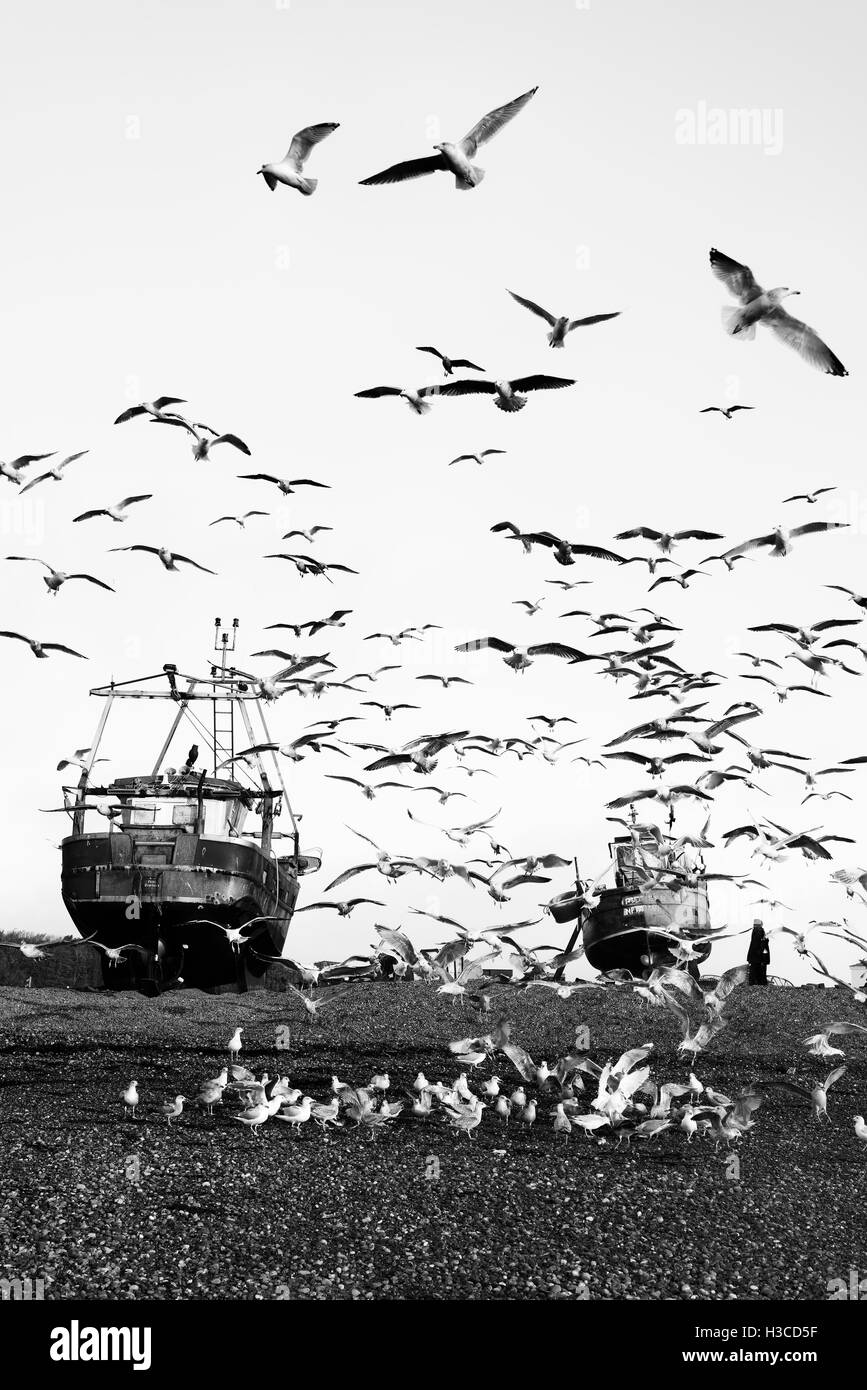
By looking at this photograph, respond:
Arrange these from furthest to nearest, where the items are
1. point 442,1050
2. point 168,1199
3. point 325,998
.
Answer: point 325,998, point 442,1050, point 168,1199

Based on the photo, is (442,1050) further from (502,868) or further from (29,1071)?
(29,1071)

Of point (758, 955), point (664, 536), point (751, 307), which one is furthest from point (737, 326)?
point (758, 955)

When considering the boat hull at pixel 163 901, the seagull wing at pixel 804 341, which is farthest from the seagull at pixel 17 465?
the boat hull at pixel 163 901

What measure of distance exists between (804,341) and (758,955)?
29.2m

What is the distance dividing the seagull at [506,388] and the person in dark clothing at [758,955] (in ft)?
80.1

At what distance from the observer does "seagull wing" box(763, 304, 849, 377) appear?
1293 cm

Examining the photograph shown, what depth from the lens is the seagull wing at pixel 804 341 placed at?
509 inches

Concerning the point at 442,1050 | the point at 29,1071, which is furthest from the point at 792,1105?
the point at 29,1071

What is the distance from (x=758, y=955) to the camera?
129 ft

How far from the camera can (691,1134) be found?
19219 mm

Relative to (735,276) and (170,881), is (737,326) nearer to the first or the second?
(735,276)

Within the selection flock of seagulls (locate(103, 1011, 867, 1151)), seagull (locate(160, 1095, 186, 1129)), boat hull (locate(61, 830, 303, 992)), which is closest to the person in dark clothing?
boat hull (locate(61, 830, 303, 992))

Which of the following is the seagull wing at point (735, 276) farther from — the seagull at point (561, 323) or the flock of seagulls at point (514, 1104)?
the flock of seagulls at point (514, 1104)
